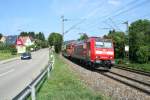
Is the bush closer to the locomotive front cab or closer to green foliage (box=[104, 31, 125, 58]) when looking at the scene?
green foliage (box=[104, 31, 125, 58])

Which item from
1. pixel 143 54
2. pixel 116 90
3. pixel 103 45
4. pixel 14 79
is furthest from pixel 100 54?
pixel 143 54

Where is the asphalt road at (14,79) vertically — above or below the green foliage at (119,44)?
below

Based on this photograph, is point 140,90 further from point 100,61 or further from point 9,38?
point 9,38

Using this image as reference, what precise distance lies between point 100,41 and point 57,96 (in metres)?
23.9

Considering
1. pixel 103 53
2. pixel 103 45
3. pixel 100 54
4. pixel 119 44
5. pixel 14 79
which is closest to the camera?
pixel 14 79

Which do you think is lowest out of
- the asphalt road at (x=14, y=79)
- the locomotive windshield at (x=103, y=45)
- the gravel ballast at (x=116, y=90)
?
the gravel ballast at (x=116, y=90)

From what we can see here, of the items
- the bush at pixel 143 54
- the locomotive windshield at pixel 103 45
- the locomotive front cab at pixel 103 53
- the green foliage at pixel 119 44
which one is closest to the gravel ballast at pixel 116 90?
the locomotive front cab at pixel 103 53

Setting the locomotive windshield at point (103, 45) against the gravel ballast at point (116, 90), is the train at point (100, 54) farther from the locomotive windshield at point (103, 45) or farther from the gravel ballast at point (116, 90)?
the gravel ballast at point (116, 90)

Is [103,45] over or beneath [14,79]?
over

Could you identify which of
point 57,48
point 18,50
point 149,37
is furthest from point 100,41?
point 18,50

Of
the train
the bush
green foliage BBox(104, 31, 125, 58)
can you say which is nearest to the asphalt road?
the train

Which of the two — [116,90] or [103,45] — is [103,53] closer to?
[103,45]

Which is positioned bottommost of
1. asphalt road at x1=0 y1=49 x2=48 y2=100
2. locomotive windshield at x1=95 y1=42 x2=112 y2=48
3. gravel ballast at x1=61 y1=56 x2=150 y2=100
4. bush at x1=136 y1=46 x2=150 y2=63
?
gravel ballast at x1=61 y1=56 x2=150 y2=100

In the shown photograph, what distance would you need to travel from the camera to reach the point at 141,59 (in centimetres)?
5422
